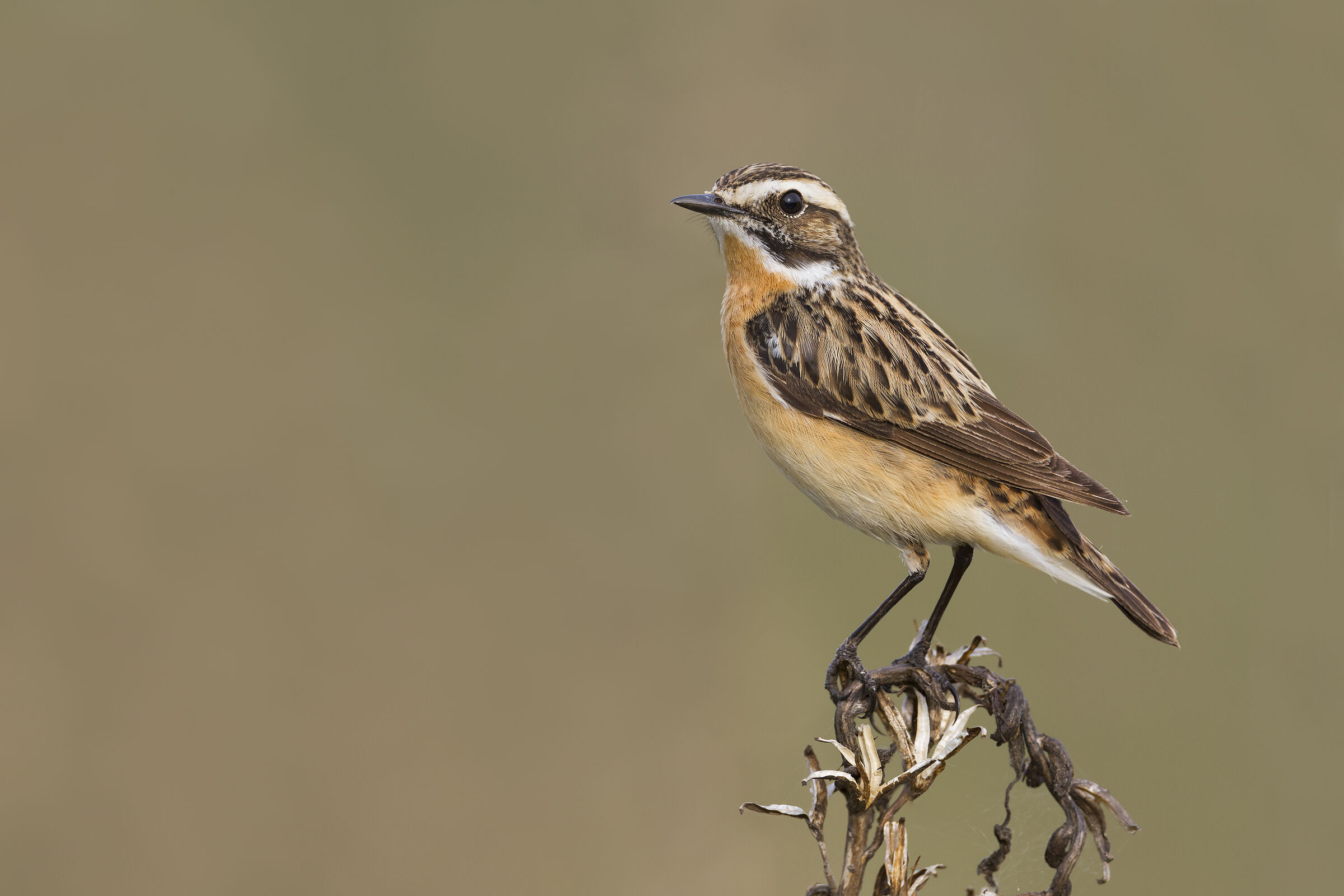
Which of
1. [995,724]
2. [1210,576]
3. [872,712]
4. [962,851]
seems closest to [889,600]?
[872,712]

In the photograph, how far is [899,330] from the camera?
449 centimetres

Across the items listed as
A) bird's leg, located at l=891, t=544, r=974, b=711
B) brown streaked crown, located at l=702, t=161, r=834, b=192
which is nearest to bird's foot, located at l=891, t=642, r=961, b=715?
bird's leg, located at l=891, t=544, r=974, b=711

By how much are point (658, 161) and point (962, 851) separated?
4.21 m

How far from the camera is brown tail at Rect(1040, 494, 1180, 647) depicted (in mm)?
3660


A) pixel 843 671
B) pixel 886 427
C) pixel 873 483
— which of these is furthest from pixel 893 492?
pixel 843 671

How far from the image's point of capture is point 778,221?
184 inches

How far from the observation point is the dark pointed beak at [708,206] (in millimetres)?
4508

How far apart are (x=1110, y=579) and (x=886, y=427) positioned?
3.02ft

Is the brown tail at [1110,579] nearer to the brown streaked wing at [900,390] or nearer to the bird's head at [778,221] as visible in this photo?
the brown streaked wing at [900,390]

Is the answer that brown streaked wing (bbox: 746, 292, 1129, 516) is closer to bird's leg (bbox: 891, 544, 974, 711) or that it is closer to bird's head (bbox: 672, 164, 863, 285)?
bird's head (bbox: 672, 164, 863, 285)

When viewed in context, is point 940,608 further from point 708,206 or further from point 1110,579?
point 708,206

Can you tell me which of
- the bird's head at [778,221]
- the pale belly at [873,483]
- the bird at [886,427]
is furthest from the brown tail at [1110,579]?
the bird's head at [778,221]

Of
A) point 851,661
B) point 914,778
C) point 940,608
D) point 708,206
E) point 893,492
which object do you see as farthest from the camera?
point 708,206

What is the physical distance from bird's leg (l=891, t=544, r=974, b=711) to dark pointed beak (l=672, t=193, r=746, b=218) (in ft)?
5.18
